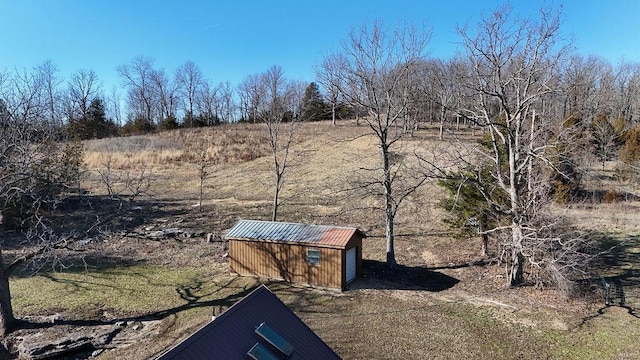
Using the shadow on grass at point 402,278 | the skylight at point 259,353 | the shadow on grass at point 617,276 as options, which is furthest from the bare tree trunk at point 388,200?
the skylight at point 259,353

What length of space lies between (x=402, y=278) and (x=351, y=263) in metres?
2.56

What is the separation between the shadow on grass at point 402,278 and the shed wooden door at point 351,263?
301mm

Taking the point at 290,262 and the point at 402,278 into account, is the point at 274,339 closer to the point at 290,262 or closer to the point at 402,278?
the point at 290,262

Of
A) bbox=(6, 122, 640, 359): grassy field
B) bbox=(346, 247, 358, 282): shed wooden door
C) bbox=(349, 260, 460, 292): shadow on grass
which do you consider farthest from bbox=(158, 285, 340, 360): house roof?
bbox=(349, 260, 460, 292): shadow on grass

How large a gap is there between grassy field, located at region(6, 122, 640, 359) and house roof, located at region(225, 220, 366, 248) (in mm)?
1821

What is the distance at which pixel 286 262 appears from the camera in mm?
17172

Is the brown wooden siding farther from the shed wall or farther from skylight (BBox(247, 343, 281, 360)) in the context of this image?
skylight (BBox(247, 343, 281, 360))

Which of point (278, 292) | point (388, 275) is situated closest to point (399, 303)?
point (388, 275)

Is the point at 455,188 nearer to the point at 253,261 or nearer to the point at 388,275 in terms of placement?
the point at 388,275

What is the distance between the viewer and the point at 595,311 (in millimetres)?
13875

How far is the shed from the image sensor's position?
16344 mm

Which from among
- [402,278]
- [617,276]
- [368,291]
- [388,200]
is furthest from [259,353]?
[617,276]

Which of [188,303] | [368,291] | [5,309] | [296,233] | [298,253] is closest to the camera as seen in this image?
[5,309]

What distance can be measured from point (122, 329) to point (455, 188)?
14.4 metres
